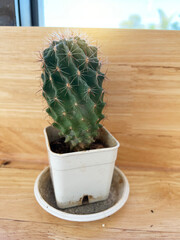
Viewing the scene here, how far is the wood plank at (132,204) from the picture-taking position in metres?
0.44

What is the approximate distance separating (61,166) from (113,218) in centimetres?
19

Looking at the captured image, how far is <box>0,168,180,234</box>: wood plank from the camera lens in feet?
1.44

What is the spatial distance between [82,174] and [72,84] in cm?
22

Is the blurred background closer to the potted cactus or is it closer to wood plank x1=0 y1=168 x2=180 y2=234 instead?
the potted cactus

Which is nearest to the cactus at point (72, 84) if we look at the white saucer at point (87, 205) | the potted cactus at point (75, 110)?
the potted cactus at point (75, 110)

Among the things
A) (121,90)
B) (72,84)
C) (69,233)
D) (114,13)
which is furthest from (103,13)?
(69,233)

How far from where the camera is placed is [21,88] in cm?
61

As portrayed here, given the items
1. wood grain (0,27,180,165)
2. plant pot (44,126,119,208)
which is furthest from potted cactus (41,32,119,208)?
wood grain (0,27,180,165)

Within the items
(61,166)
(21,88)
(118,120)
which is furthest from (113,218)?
(21,88)

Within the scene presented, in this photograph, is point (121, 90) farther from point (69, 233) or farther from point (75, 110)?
point (69, 233)

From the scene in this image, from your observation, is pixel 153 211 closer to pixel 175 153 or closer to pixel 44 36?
pixel 175 153

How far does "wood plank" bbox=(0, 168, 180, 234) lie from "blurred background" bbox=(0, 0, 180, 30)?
520 mm

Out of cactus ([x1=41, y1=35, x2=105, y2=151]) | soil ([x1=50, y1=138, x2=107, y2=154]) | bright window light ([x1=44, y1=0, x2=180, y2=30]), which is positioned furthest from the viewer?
bright window light ([x1=44, y1=0, x2=180, y2=30])

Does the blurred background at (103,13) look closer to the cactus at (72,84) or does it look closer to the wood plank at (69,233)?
the cactus at (72,84)
